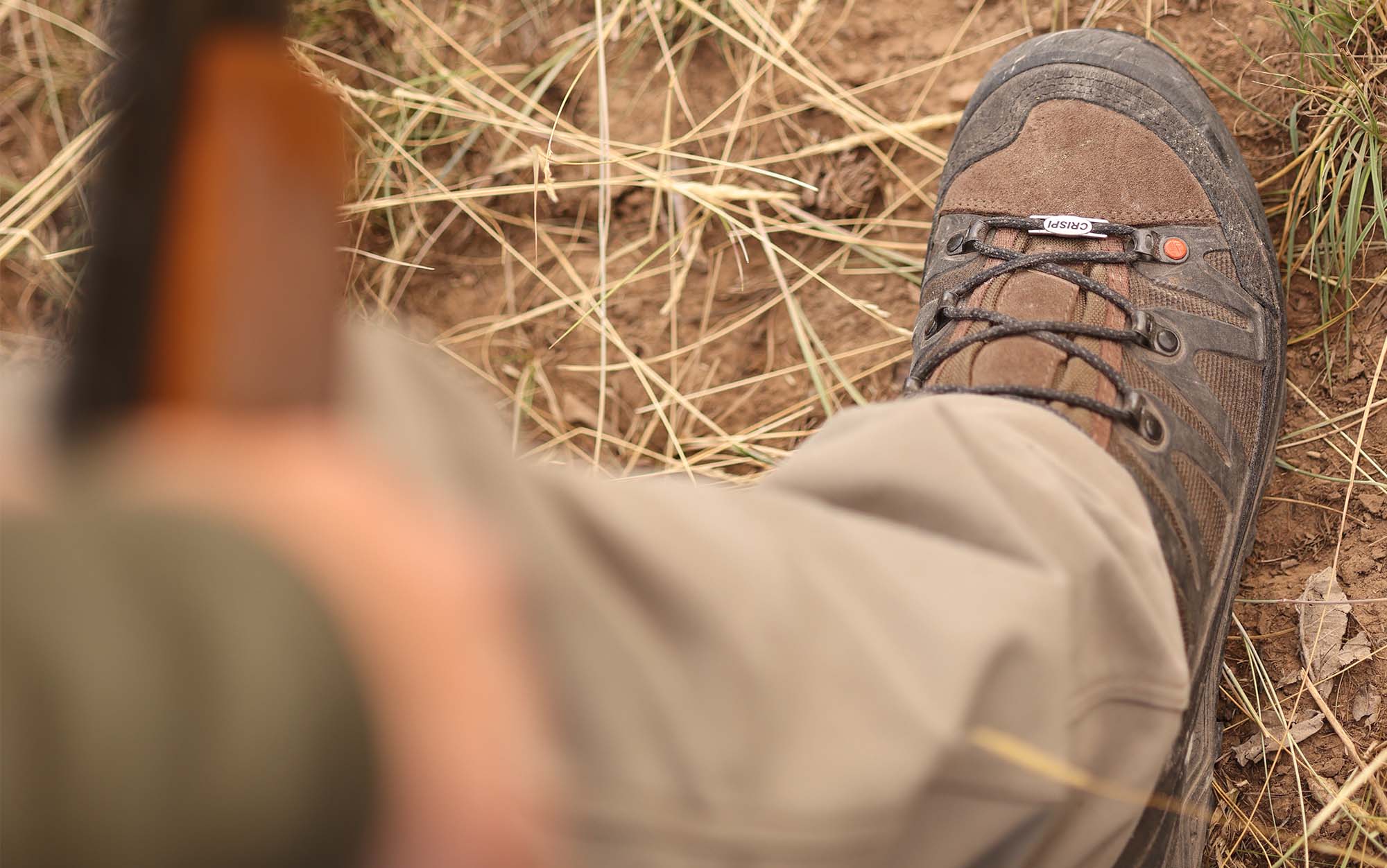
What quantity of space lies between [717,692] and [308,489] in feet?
0.80

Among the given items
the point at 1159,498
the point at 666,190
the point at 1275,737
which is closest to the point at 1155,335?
the point at 1159,498

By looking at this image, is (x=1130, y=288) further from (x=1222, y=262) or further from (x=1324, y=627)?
(x=1324, y=627)

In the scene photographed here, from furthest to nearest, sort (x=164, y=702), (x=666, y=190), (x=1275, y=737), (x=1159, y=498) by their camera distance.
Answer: (x=666, y=190)
(x=1275, y=737)
(x=1159, y=498)
(x=164, y=702)

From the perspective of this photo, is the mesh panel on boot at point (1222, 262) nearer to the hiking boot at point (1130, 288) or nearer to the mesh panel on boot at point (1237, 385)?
the hiking boot at point (1130, 288)

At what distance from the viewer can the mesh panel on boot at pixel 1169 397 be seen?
104 centimetres

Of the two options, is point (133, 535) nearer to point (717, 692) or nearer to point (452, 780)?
point (452, 780)

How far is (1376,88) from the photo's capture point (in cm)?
113

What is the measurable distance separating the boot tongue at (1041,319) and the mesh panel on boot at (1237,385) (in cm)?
12

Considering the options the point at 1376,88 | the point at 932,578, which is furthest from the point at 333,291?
the point at 1376,88

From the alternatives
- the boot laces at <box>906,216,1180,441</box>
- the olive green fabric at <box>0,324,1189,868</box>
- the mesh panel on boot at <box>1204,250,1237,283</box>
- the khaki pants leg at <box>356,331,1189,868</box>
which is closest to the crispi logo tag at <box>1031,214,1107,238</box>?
the boot laces at <box>906,216,1180,441</box>

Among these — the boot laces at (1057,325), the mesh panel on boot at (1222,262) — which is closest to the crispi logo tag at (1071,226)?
the boot laces at (1057,325)

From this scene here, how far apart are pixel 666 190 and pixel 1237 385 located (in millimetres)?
806

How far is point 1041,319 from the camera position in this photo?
112cm

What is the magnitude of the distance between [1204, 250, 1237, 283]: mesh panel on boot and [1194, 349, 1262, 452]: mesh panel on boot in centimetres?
11
